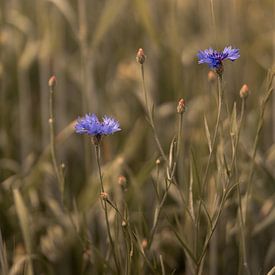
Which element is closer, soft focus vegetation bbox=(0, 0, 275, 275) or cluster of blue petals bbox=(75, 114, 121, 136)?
cluster of blue petals bbox=(75, 114, 121, 136)

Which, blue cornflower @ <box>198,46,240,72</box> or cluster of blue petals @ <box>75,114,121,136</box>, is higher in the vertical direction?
blue cornflower @ <box>198,46,240,72</box>

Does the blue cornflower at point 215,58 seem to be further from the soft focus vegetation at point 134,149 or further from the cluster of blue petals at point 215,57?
the soft focus vegetation at point 134,149

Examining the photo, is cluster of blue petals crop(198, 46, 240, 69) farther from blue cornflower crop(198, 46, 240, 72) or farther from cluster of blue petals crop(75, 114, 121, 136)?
cluster of blue petals crop(75, 114, 121, 136)

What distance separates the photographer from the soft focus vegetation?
1026mm

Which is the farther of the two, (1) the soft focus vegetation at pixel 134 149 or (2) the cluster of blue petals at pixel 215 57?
(1) the soft focus vegetation at pixel 134 149

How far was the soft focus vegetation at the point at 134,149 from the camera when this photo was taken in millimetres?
1026

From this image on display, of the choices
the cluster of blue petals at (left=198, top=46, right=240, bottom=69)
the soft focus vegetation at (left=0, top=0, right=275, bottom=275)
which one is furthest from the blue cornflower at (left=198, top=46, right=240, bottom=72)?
the soft focus vegetation at (left=0, top=0, right=275, bottom=275)

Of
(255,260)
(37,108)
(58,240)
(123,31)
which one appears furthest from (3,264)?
(123,31)

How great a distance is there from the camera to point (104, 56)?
2102 millimetres

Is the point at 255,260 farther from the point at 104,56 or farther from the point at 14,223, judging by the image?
the point at 104,56

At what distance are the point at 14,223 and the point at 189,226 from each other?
17.0 inches

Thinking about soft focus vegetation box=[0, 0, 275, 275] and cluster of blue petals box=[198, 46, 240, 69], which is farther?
soft focus vegetation box=[0, 0, 275, 275]

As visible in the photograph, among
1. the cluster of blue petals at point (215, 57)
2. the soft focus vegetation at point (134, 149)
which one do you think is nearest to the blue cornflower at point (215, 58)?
the cluster of blue petals at point (215, 57)

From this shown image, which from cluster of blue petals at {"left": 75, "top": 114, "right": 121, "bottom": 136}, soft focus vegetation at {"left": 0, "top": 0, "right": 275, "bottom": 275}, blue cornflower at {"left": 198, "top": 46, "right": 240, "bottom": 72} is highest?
soft focus vegetation at {"left": 0, "top": 0, "right": 275, "bottom": 275}
